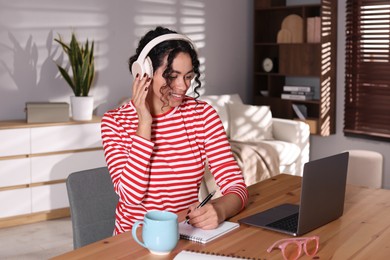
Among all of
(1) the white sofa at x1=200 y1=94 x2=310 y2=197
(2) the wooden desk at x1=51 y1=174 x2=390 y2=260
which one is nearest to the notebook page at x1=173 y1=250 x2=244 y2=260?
(2) the wooden desk at x1=51 y1=174 x2=390 y2=260

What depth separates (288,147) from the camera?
504cm

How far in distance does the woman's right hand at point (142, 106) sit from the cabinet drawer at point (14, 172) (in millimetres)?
2636

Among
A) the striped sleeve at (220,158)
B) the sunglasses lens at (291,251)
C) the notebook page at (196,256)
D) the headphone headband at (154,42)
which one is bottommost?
the sunglasses lens at (291,251)

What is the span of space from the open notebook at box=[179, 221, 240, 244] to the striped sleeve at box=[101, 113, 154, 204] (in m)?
0.19

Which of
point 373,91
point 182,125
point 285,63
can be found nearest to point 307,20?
point 285,63

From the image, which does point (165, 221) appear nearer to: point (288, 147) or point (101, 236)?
point (101, 236)

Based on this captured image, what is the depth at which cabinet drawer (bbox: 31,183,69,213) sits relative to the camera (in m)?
4.22

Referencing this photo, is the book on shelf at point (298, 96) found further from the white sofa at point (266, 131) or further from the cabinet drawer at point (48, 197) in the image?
the cabinet drawer at point (48, 197)

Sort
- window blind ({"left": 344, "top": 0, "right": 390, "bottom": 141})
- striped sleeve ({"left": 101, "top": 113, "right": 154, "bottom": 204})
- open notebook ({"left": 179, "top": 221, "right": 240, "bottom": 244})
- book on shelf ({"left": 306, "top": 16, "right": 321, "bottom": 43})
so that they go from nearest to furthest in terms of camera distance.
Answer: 1. open notebook ({"left": 179, "top": 221, "right": 240, "bottom": 244})
2. striped sleeve ({"left": 101, "top": 113, "right": 154, "bottom": 204})
3. window blind ({"left": 344, "top": 0, "right": 390, "bottom": 141})
4. book on shelf ({"left": 306, "top": 16, "right": 321, "bottom": 43})

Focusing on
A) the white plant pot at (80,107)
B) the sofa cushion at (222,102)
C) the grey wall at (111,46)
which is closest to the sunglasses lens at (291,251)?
the white plant pot at (80,107)

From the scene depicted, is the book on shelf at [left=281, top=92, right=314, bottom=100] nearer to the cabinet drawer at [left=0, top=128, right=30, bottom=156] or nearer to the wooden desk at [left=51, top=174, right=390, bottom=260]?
the cabinet drawer at [left=0, top=128, right=30, bottom=156]

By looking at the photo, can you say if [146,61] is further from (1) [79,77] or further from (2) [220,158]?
(1) [79,77]

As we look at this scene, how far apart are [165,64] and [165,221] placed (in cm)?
60

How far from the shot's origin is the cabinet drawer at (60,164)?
4211mm
